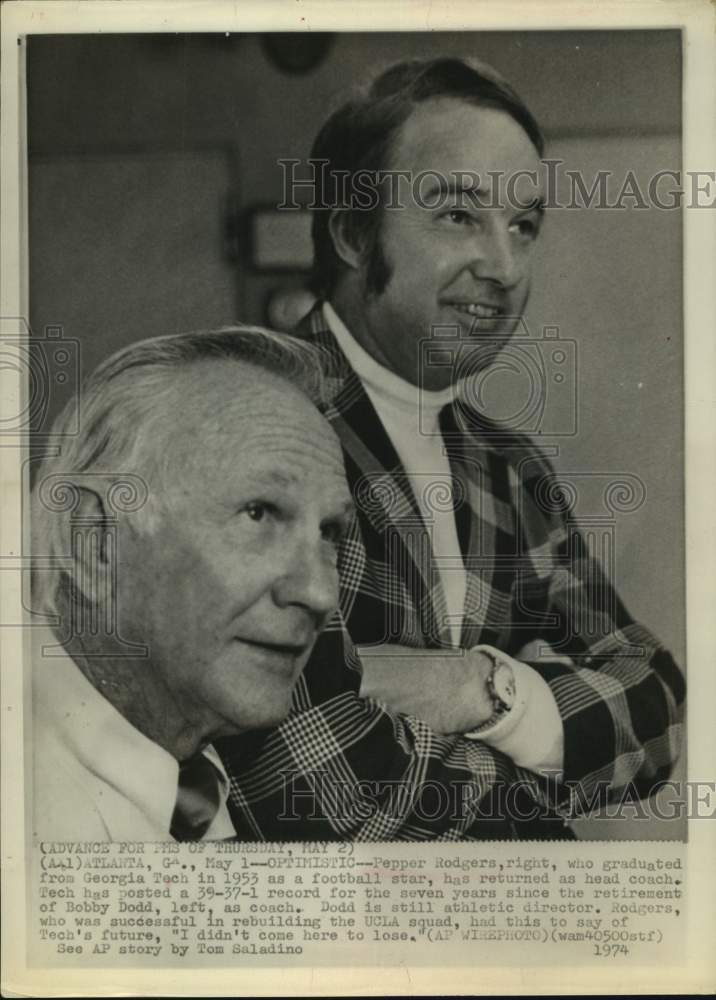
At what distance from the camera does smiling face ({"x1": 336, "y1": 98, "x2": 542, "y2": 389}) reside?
3.10 feet

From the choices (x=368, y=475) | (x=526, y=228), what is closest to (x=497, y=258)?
(x=526, y=228)

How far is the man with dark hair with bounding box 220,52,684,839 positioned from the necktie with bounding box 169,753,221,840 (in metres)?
0.03

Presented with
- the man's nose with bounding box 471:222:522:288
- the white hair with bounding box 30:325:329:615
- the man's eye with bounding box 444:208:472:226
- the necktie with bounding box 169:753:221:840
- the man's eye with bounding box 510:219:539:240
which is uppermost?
the man's eye with bounding box 444:208:472:226

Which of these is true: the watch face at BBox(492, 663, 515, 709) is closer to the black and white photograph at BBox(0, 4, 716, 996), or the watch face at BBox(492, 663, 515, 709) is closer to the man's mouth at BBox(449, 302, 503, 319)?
the black and white photograph at BBox(0, 4, 716, 996)

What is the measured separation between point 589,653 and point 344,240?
498mm

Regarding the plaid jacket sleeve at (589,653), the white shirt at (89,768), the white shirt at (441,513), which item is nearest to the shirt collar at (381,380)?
the white shirt at (441,513)

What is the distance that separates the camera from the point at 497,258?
37.4 inches

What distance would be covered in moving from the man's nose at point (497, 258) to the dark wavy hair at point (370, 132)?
0.10 meters

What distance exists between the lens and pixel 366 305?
952mm

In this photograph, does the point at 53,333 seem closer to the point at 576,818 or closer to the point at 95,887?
the point at 95,887

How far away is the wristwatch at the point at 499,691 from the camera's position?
94cm

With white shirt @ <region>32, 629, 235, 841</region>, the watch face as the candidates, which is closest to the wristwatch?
the watch face

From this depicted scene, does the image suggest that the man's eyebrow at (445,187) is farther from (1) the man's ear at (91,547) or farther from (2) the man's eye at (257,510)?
(1) the man's ear at (91,547)

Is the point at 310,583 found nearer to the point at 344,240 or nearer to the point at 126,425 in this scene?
the point at 126,425
